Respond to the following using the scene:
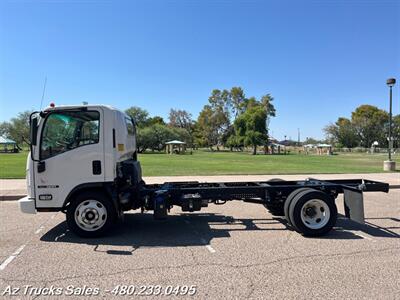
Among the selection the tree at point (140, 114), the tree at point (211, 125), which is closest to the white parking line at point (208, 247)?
the tree at point (140, 114)

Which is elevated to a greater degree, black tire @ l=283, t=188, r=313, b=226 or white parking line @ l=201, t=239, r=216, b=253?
black tire @ l=283, t=188, r=313, b=226

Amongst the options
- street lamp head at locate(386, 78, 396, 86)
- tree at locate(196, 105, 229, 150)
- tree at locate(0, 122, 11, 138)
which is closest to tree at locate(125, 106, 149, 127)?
tree at locate(196, 105, 229, 150)

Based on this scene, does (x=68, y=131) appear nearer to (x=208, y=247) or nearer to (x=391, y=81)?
(x=208, y=247)

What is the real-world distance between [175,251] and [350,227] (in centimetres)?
407

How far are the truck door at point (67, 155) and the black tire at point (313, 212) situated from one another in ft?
12.4

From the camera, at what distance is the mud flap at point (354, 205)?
7059 mm

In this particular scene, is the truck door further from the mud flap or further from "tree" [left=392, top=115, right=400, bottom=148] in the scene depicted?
"tree" [left=392, top=115, right=400, bottom=148]

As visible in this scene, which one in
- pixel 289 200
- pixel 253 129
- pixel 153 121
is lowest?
pixel 289 200

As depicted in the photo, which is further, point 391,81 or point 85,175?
point 391,81

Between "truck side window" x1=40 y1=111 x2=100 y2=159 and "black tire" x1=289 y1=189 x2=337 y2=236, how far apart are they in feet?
13.2

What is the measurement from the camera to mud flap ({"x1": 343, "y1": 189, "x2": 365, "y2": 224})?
706cm

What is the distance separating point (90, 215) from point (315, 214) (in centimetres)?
441

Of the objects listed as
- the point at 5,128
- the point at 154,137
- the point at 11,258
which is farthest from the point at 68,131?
the point at 5,128

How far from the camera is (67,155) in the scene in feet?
22.4
